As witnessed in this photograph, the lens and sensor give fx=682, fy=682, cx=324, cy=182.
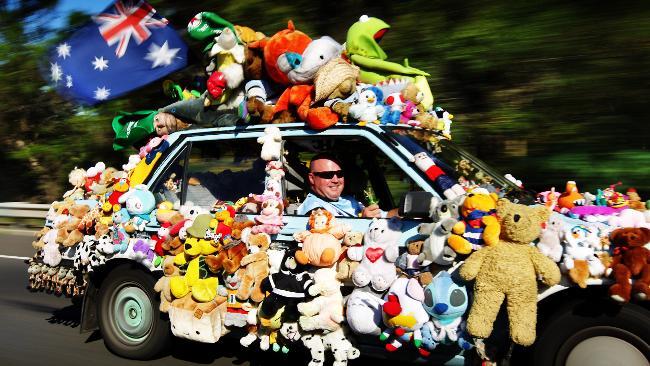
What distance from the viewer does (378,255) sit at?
4285 millimetres

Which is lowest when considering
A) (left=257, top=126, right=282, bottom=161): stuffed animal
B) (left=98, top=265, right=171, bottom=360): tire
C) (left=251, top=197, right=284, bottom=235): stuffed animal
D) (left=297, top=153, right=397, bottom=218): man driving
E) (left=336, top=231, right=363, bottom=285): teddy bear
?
(left=98, top=265, right=171, bottom=360): tire

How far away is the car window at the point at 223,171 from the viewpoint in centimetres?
536

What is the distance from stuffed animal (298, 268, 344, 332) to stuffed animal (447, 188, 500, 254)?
89 centimetres

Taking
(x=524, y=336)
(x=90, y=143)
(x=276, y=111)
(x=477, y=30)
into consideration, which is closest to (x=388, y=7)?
(x=477, y=30)

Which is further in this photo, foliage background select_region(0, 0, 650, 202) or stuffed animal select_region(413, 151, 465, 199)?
foliage background select_region(0, 0, 650, 202)

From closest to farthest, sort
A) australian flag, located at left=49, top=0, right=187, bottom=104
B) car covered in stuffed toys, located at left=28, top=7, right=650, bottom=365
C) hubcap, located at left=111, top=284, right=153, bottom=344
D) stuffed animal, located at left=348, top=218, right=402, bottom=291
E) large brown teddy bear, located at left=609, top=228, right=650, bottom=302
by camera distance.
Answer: large brown teddy bear, located at left=609, top=228, right=650, bottom=302 → car covered in stuffed toys, located at left=28, top=7, right=650, bottom=365 → stuffed animal, located at left=348, top=218, right=402, bottom=291 → hubcap, located at left=111, top=284, right=153, bottom=344 → australian flag, located at left=49, top=0, right=187, bottom=104

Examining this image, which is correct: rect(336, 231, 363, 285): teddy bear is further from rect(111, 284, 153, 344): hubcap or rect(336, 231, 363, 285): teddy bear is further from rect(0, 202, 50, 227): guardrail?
rect(0, 202, 50, 227): guardrail

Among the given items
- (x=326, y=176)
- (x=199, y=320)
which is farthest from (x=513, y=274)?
(x=199, y=320)

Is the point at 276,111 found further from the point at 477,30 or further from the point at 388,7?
the point at 388,7

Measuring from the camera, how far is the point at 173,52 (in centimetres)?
744

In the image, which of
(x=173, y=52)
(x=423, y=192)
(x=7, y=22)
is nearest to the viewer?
(x=423, y=192)

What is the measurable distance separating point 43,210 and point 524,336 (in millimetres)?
12146

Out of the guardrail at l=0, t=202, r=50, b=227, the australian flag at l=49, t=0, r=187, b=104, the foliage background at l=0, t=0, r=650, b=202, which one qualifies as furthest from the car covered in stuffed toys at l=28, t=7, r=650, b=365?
the guardrail at l=0, t=202, r=50, b=227

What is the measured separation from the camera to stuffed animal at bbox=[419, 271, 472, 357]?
3984mm
